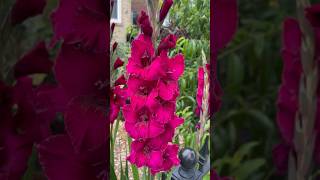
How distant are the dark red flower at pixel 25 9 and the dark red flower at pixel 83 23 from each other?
52 mm

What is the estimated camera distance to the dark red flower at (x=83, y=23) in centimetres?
141

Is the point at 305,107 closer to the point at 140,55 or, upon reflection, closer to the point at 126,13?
the point at 140,55

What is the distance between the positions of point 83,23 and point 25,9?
0.21m

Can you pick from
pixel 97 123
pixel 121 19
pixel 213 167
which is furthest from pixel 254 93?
pixel 121 19

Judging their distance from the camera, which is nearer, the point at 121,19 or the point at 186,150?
the point at 121,19

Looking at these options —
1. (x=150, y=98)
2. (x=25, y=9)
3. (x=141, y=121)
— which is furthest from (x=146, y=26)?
(x=25, y=9)

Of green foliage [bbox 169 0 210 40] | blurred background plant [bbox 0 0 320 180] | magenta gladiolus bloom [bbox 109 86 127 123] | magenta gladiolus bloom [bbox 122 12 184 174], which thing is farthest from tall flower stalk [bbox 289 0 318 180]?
green foliage [bbox 169 0 210 40]

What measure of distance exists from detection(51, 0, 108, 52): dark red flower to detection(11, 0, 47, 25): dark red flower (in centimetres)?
5

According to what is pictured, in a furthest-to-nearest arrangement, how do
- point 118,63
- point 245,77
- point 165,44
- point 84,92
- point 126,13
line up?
point 126,13, point 165,44, point 118,63, point 84,92, point 245,77

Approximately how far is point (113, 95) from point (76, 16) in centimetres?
56

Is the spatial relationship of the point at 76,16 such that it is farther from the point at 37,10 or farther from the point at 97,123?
the point at 97,123

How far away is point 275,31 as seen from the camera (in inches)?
52.8

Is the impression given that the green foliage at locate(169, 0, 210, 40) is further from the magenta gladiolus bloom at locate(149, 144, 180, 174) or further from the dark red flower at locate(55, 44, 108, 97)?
the dark red flower at locate(55, 44, 108, 97)

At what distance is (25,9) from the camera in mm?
1359
